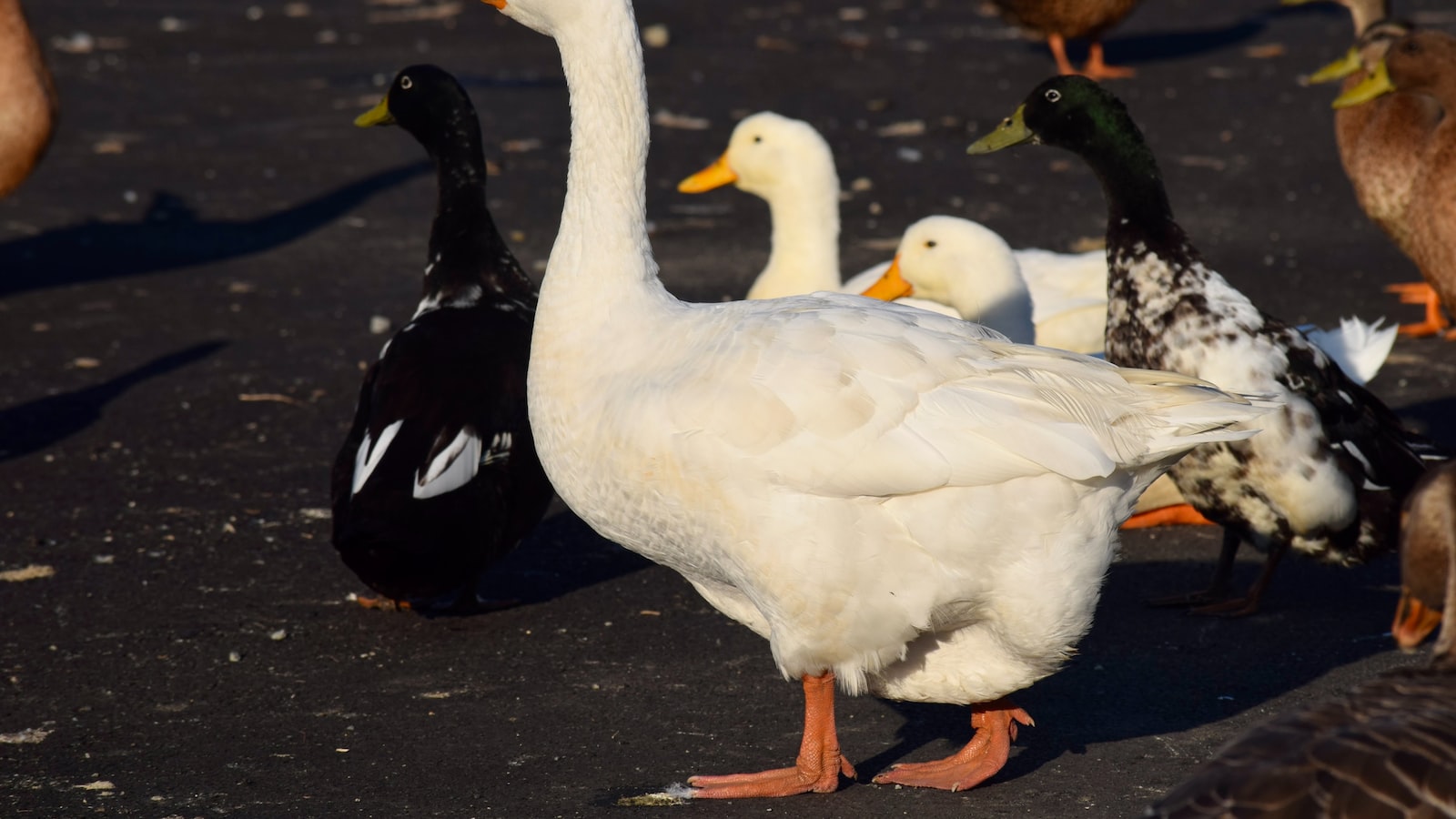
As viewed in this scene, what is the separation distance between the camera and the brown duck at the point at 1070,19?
12.2 metres

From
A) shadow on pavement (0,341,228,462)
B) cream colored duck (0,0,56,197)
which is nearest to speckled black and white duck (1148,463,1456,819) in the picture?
shadow on pavement (0,341,228,462)

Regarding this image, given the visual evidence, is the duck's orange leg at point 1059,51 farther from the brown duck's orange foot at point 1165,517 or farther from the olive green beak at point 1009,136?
the brown duck's orange foot at point 1165,517

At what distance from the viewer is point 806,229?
7004mm

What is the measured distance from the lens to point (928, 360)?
3717mm

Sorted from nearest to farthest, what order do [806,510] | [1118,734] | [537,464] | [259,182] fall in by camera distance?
[806,510]
[1118,734]
[537,464]
[259,182]

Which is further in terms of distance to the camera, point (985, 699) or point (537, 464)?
point (537, 464)

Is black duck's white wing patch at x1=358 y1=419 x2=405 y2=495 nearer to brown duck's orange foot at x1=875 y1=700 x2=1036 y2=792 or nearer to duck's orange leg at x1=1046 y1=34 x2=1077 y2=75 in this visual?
brown duck's orange foot at x1=875 y1=700 x2=1036 y2=792

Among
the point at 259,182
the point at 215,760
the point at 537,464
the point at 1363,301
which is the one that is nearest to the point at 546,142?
the point at 259,182

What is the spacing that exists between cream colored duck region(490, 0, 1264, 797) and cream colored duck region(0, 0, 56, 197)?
5.12m

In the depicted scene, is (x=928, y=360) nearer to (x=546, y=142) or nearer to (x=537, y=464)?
(x=537, y=464)

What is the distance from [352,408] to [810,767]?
361 cm

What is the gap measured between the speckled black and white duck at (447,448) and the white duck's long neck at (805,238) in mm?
1535

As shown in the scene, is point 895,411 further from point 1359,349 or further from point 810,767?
point 1359,349

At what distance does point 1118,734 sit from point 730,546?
1.24m
